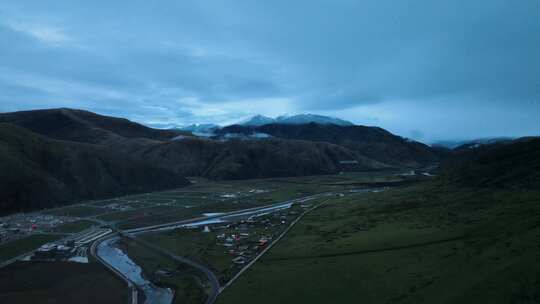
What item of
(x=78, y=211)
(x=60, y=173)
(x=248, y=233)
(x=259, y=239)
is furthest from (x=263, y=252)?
(x=60, y=173)

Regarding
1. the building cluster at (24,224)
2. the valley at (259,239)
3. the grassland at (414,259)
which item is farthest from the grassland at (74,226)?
the grassland at (414,259)

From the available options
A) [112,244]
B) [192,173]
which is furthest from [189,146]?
[112,244]

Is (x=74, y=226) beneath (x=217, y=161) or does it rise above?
beneath

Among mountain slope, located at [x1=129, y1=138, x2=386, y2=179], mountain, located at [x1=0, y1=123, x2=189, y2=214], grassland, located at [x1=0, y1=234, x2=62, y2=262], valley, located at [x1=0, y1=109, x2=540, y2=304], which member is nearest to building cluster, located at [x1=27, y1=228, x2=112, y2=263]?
valley, located at [x1=0, y1=109, x2=540, y2=304]

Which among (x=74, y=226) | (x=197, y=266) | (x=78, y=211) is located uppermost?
(x=78, y=211)

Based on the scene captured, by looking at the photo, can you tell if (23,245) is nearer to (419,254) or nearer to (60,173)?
(60,173)

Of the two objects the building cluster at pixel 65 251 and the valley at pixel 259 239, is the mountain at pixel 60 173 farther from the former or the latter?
the building cluster at pixel 65 251

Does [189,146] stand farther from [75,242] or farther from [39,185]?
[75,242]
